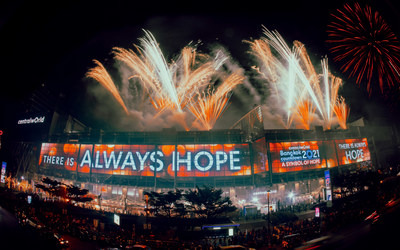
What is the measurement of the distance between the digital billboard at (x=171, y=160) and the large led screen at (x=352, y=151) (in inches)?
1067

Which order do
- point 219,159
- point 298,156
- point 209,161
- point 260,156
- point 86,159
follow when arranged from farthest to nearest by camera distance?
point 86,159, point 298,156, point 219,159, point 209,161, point 260,156

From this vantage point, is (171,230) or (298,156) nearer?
(171,230)

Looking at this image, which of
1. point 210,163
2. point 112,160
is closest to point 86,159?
point 112,160

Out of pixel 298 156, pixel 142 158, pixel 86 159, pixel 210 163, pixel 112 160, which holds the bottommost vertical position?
pixel 210 163

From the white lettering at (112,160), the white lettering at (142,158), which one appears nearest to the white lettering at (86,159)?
the white lettering at (112,160)

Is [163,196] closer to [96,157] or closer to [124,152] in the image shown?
[124,152]

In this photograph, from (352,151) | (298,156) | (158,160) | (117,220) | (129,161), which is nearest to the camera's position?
(117,220)

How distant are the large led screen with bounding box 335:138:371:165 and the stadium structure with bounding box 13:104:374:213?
1274mm

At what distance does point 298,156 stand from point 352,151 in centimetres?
1994

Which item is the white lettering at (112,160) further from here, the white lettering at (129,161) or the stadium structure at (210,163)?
the white lettering at (129,161)

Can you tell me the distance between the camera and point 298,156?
42.2 m

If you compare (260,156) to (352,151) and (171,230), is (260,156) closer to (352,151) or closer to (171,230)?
(171,230)

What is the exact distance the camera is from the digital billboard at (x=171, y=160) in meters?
39.7

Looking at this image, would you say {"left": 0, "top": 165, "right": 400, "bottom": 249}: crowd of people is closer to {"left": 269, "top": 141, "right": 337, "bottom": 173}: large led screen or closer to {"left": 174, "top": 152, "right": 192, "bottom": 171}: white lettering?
{"left": 269, "top": 141, "right": 337, "bottom": 173}: large led screen
